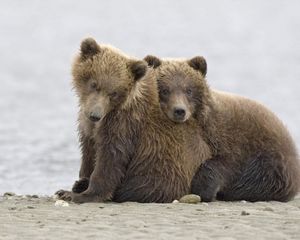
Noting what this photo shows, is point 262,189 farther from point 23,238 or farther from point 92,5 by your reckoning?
point 92,5

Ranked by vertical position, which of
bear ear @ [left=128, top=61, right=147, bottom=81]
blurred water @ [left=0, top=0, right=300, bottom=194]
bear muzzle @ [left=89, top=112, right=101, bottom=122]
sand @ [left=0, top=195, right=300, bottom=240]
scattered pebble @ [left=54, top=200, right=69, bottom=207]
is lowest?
sand @ [left=0, top=195, right=300, bottom=240]

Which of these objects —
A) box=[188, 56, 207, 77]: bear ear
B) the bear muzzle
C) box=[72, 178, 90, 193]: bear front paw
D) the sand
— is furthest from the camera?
box=[188, 56, 207, 77]: bear ear

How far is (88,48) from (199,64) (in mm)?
1314

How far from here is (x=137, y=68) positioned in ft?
40.1

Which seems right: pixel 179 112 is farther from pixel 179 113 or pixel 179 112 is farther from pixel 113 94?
pixel 113 94

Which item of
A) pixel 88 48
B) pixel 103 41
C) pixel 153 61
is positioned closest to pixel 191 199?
pixel 153 61

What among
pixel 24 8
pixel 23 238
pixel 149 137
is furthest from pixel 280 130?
pixel 24 8

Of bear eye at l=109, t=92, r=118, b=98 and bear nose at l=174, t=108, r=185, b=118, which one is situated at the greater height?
bear eye at l=109, t=92, r=118, b=98

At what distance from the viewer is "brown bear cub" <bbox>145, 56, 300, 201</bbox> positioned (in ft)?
41.5

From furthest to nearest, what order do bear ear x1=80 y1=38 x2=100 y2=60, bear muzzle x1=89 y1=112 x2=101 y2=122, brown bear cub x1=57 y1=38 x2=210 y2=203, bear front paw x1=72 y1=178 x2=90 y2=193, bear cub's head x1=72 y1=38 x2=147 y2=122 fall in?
bear front paw x1=72 y1=178 x2=90 y2=193
bear ear x1=80 y1=38 x2=100 y2=60
brown bear cub x1=57 y1=38 x2=210 y2=203
bear cub's head x1=72 y1=38 x2=147 y2=122
bear muzzle x1=89 y1=112 x2=101 y2=122

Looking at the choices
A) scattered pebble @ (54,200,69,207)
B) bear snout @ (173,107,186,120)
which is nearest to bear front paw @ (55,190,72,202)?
scattered pebble @ (54,200,69,207)

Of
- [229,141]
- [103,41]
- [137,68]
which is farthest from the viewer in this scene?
[103,41]

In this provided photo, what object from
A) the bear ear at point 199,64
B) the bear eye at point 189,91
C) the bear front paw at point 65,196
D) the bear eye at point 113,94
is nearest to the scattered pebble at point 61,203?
the bear front paw at point 65,196

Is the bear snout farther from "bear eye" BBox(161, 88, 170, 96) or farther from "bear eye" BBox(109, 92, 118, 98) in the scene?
"bear eye" BBox(109, 92, 118, 98)
